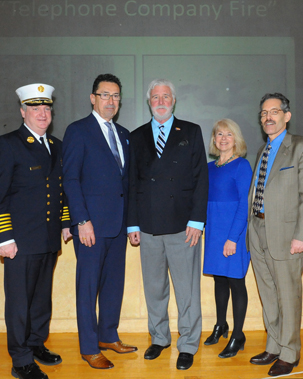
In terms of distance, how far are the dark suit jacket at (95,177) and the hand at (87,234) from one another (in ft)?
0.17

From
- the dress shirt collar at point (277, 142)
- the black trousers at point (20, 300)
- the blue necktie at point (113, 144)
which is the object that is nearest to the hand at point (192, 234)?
the blue necktie at point (113, 144)

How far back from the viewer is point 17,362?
2.54 meters

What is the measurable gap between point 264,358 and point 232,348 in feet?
0.78

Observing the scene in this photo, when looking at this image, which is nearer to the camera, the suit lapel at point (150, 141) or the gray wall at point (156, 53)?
the suit lapel at point (150, 141)

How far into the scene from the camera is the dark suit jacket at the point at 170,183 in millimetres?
2748

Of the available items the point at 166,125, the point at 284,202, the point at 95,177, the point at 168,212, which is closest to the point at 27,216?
the point at 95,177

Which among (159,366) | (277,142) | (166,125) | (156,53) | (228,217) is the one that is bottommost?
(159,366)

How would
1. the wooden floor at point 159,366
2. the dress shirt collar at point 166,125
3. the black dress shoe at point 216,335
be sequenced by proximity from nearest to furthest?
the wooden floor at point 159,366 < the dress shirt collar at point 166,125 < the black dress shoe at point 216,335

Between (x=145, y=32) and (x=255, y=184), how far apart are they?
229 centimetres

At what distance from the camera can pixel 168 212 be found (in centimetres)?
274

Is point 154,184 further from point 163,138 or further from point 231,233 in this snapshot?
point 231,233

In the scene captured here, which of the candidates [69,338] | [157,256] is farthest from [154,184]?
[69,338]

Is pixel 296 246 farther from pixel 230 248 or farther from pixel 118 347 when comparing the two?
pixel 118 347

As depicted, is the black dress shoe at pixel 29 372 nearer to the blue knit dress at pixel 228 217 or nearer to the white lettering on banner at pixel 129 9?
the blue knit dress at pixel 228 217
